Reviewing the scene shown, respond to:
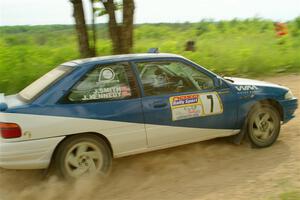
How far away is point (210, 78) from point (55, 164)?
92.0 inches

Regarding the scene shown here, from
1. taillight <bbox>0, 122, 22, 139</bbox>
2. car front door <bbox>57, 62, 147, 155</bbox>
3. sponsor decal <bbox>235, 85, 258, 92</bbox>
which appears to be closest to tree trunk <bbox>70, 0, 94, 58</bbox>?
car front door <bbox>57, 62, 147, 155</bbox>

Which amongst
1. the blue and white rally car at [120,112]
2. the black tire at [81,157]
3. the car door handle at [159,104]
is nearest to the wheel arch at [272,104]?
the blue and white rally car at [120,112]

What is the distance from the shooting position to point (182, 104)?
5250mm

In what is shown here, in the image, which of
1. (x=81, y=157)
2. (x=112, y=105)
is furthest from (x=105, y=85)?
(x=81, y=157)

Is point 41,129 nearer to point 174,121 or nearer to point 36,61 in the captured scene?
point 174,121

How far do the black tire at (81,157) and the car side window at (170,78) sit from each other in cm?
89

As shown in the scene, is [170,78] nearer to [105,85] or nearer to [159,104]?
[159,104]

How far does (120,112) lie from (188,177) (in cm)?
116

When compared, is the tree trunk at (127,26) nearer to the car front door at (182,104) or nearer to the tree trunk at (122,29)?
the tree trunk at (122,29)

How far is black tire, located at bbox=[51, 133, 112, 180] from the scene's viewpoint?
15.3 feet

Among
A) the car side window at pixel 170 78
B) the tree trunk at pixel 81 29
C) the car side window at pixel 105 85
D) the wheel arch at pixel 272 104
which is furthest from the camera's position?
the tree trunk at pixel 81 29

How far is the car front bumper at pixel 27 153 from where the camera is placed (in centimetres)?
441

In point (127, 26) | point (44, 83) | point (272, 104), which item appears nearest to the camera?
point (44, 83)

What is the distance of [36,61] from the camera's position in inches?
437
